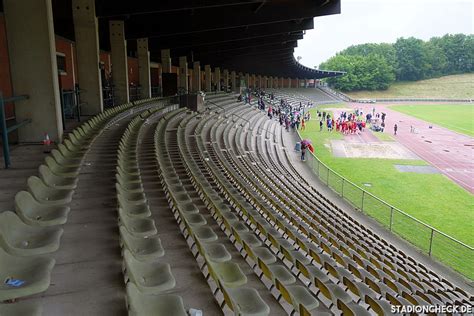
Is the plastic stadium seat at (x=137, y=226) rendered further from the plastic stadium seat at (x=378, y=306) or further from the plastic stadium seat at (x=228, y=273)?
the plastic stadium seat at (x=378, y=306)

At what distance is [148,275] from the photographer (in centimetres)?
427

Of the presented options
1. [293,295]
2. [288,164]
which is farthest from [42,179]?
[288,164]

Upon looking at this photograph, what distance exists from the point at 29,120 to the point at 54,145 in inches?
33.4

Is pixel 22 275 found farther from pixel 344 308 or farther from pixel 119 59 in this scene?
Result: pixel 119 59

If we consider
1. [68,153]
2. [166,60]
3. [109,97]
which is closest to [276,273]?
[68,153]

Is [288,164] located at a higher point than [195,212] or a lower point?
lower

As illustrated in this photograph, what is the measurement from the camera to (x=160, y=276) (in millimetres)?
4293

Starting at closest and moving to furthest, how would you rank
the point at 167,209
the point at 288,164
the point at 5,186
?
the point at 5,186, the point at 167,209, the point at 288,164

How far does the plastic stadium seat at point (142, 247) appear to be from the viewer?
15.3 feet

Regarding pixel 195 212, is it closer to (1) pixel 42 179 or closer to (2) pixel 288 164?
(1) pixel 42 179

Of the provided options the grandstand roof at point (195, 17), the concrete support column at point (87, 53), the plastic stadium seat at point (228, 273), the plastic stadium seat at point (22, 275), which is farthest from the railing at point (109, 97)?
the plastic stadium seat at point (22, 275)

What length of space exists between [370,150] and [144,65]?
19021mm

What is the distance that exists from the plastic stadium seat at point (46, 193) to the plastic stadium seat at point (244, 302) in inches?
99.7

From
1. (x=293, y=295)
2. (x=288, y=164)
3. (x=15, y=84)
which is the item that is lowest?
(x=288, y=164)
